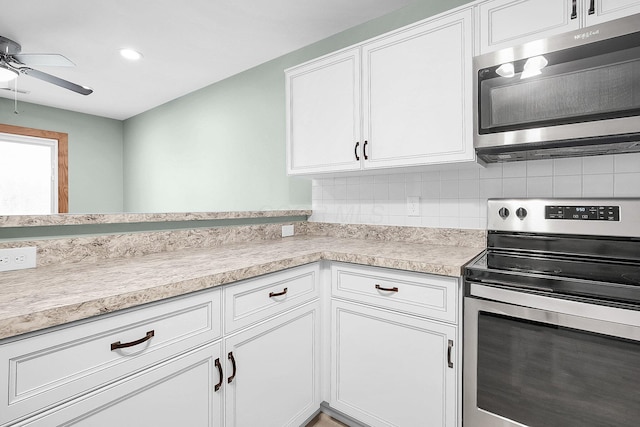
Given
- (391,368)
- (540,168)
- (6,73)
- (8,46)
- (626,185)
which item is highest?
(8,46)

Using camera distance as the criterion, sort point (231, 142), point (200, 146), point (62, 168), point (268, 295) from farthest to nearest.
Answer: point (62, 168)
point (200, 146)
point (231, 142)
point (268, 295)

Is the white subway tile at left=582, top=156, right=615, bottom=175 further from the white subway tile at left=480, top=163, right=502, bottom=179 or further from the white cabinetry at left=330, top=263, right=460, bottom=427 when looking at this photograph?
the white cabinetry at left=330, top=263, right=460, bottom=427

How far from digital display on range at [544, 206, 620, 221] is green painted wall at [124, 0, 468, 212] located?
1.34 metres

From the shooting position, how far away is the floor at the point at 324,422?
5.19 ft

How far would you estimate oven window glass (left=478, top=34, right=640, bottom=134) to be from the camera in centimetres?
110

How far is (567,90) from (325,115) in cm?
117

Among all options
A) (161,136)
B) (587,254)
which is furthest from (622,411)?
(161,136)

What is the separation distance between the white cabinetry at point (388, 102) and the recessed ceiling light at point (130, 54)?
164cm

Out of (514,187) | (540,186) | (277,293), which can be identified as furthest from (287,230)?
(540,186)

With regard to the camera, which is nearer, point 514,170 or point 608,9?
point 608,9

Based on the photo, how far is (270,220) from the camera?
2.25 metres

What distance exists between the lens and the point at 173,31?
2412 mm

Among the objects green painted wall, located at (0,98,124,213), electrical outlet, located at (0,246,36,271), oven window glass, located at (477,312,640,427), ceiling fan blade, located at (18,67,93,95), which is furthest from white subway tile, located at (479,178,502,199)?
green painted wall, located at (0,98,124,213)

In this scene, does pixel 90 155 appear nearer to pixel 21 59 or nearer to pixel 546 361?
pixel 21 59
